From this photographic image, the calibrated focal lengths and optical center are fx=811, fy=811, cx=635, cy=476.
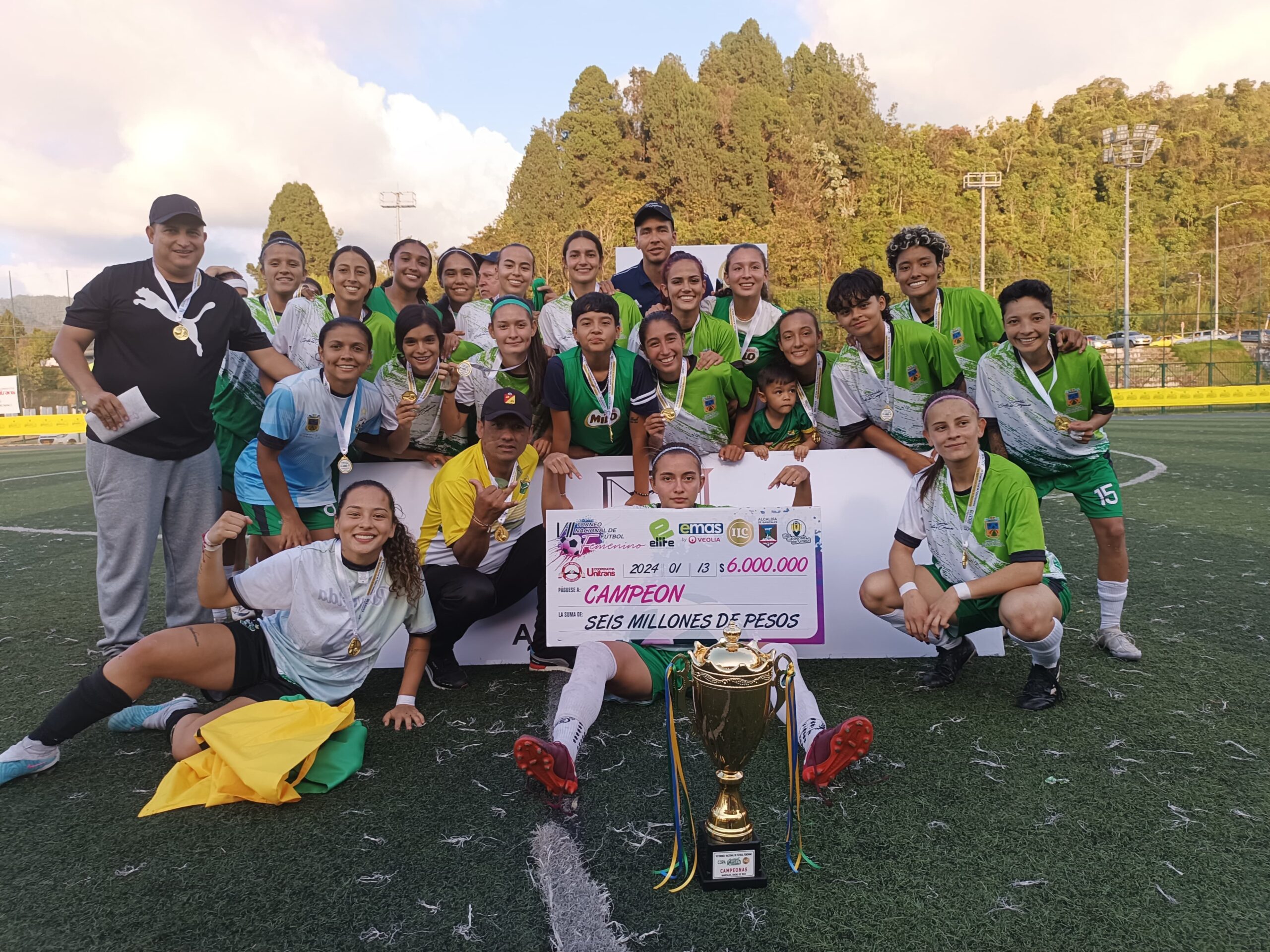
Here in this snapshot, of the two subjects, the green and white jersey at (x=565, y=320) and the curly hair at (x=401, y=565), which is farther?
the green and white jersey at (x=565, y=320)

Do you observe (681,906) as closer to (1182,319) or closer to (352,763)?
(352,763)

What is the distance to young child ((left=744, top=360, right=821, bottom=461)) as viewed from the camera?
182 inches

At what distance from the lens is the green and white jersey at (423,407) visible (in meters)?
4.46

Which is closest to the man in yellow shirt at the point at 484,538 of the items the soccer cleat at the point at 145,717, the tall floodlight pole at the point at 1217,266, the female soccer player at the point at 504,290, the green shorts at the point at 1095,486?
the soccer cleat at the point at 145,717

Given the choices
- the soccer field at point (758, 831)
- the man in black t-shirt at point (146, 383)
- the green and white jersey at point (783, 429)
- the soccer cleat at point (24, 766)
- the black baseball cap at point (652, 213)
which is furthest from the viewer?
the black baseball cap at point (652, 213)

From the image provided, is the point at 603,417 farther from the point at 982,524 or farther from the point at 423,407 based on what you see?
the point at 982,524

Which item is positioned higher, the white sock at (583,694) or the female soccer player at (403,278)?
the female soccer player at (403,278)

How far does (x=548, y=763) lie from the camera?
2.52m

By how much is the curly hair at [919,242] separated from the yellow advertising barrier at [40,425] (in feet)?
97.7

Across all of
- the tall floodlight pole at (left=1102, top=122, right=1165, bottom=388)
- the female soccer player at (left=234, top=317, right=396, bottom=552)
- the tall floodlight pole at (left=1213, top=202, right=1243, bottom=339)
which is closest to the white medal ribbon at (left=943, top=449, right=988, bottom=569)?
the female soccer player at (left=234, top=317, right=396, bottom=552)

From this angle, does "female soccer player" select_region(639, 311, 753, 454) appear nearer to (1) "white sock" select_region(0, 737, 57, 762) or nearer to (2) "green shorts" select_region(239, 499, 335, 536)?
(2) "green shorts" select_region(239, 499, 335, 536)

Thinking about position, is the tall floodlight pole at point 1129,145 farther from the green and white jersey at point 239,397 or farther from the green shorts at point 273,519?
the green shorts at point 273,519

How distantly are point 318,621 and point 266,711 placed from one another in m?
0.41

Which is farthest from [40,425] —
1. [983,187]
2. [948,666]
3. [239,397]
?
[983,187]
